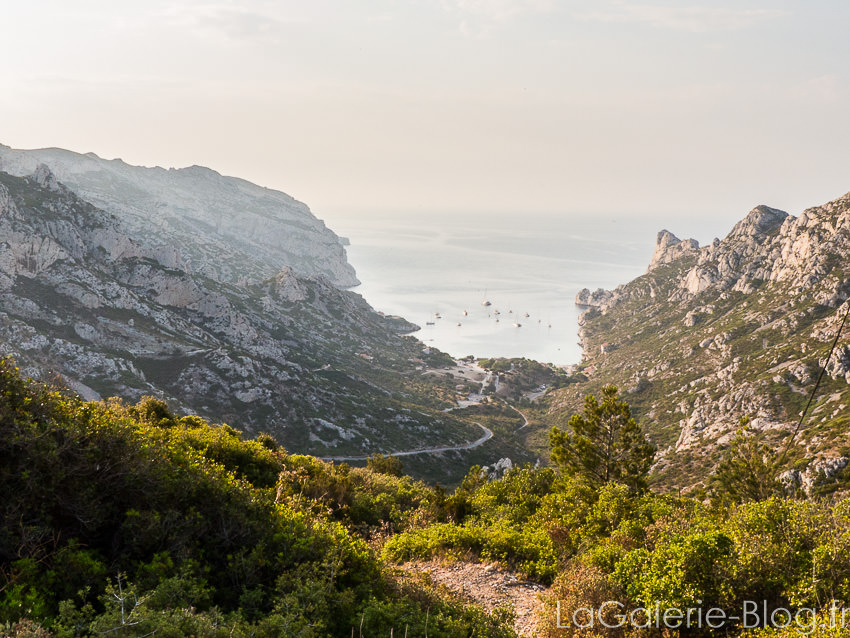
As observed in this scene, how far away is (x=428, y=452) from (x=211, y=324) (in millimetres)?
60196

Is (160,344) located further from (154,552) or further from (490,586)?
(154,552)

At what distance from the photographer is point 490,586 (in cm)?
1423

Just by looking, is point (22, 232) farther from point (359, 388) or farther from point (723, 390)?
point (723, 390)

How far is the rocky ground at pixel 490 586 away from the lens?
12.3 metres

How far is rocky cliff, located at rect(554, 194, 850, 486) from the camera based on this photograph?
7950cm

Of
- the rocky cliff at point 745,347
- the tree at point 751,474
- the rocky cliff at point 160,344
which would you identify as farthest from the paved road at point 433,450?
the tree at point 751,474

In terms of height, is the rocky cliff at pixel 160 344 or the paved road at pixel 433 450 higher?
the rocky cliff at pixel 160 344

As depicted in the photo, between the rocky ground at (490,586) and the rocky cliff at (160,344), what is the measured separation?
65230mm

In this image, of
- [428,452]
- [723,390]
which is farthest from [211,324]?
[723,390]

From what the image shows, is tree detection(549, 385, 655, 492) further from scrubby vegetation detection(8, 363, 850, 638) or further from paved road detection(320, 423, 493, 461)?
paved road detection(320, 423, 493, 461)

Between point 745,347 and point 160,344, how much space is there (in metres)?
132

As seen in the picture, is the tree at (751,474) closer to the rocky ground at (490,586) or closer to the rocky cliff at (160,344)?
the rocky ground at (490,586)

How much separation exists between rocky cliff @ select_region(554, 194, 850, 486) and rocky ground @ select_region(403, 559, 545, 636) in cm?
5776

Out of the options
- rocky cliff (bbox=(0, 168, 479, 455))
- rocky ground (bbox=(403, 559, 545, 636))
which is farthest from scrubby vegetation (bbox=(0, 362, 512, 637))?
rocky cliff (bbox=(0, 168, 479, 455))
